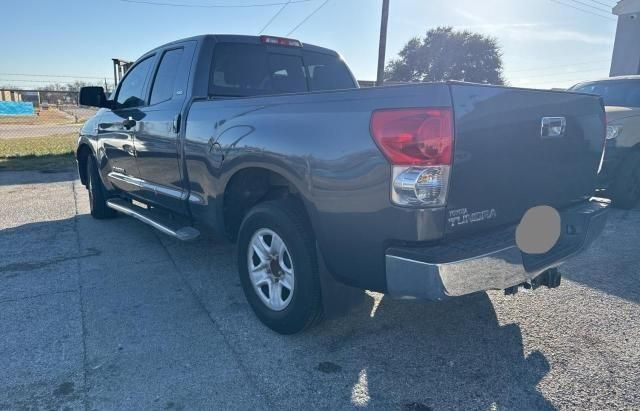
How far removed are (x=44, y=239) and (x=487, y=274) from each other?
4.94m

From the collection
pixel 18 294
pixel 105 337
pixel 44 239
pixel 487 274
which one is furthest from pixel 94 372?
pixel 44 239

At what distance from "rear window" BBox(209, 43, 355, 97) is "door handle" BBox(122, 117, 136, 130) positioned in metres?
1.22

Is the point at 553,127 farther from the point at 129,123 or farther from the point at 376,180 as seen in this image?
the point at 129,123

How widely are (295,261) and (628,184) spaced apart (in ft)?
17.7

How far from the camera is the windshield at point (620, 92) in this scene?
20.7ft

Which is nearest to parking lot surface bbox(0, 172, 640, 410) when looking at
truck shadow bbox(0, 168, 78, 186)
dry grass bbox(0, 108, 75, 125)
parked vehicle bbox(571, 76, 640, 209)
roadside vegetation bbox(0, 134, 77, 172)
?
parked vehicle bbox(571, 76, 640, 209)

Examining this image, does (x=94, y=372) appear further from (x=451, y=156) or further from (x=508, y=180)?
(x=508, y=180)

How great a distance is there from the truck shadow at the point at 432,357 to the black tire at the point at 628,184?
3.85 metres

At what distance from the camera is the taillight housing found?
204 cm

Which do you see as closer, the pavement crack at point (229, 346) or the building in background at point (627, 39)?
the pavement crack at point (229, 346)

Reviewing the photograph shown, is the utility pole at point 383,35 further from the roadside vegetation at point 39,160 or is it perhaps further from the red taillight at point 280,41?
the red taillight at point 280,41

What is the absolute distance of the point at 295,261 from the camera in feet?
8.73

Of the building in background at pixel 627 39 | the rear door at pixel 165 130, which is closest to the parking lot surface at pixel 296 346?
the rear door at pixel 165 130

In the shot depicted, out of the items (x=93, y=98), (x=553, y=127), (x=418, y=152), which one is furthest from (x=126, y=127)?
(x=553, y=127)
